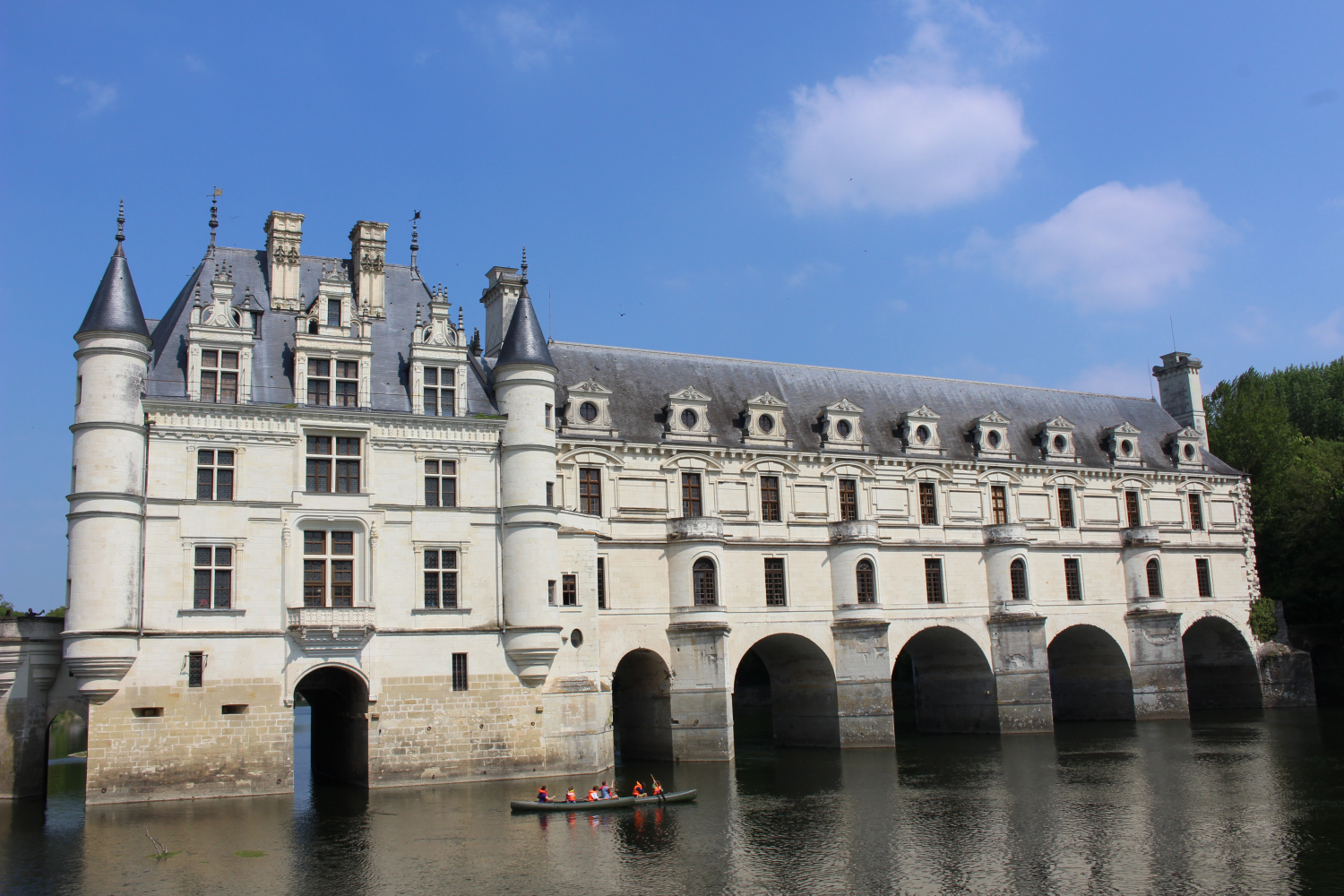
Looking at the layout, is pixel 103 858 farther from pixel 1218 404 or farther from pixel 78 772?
pixel 1218 404

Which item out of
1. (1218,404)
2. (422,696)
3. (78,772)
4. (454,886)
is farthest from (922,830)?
(1218,404)

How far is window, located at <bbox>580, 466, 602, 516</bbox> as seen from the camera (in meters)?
38.4

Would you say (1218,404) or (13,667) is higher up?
(1218,404)

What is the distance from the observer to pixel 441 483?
33.9 metres

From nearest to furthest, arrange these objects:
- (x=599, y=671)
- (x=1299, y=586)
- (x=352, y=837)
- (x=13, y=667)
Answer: (x=352, y=837), (x=13, y=667), (x=599, y=671), (x=1299, y=586)

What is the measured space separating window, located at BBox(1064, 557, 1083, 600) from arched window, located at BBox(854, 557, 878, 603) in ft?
34.8

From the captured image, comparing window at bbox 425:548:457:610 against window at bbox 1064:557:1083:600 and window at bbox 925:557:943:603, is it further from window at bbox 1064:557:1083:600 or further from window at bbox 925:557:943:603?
window at bbox 1064:557:1083:600

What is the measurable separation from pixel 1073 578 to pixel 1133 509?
5114mm

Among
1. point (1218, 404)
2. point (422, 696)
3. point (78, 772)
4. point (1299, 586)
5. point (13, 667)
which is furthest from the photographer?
point (1218, 404)

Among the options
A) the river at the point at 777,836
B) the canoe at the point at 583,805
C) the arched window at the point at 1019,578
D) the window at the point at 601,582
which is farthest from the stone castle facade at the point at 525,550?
the canoe at the point at 583,805

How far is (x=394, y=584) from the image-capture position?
3256 cm

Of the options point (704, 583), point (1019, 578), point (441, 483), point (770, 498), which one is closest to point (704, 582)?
point (704, 583)

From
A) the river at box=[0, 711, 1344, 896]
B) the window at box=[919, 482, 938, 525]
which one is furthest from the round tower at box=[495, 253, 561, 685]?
the window at box=[919, 482, 938, 525]

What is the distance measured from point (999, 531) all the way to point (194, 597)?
30762 mm
